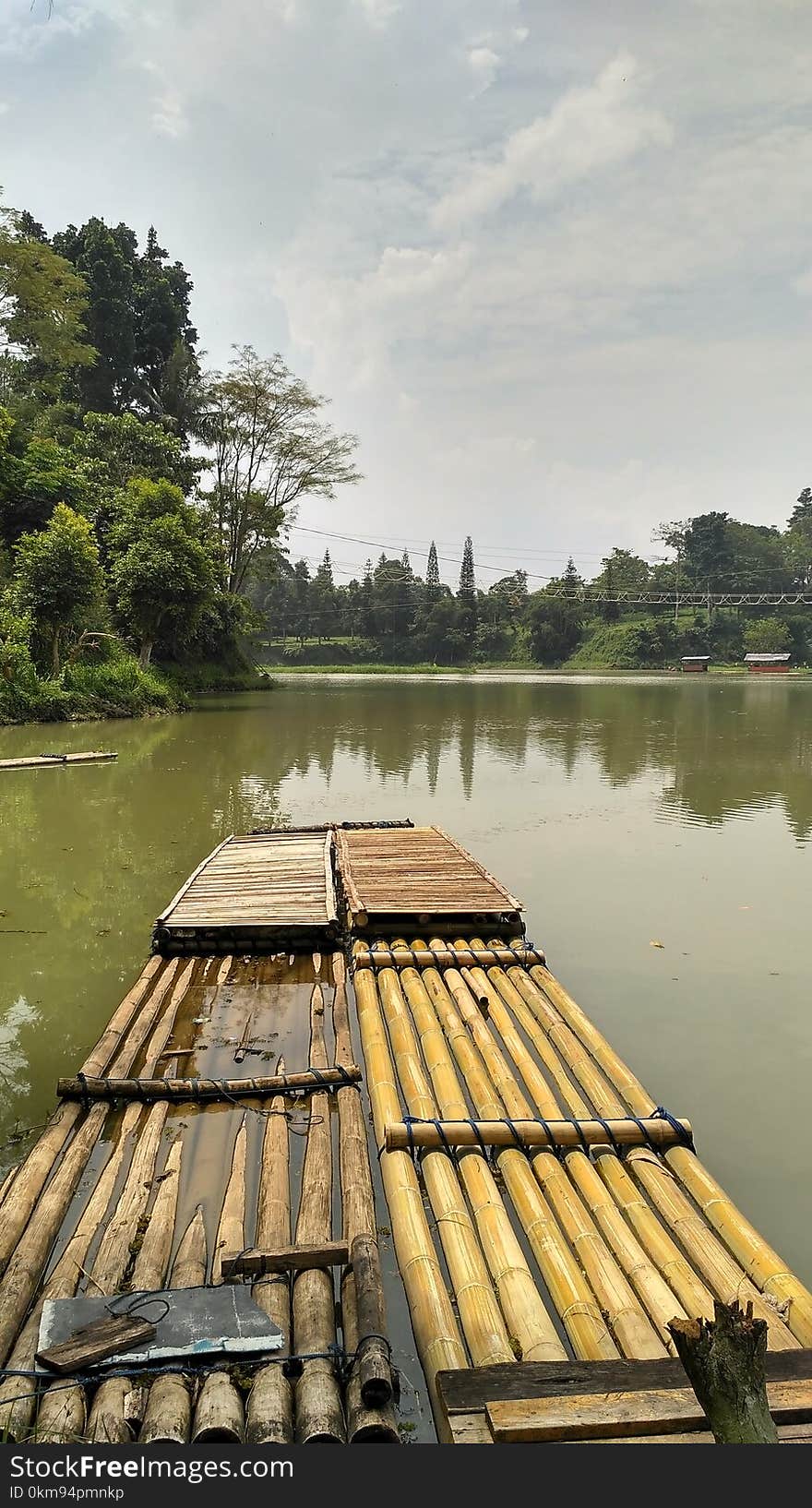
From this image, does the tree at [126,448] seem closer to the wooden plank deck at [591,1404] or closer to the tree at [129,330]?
the tree at [129,330]

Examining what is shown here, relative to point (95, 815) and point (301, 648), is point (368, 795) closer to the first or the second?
point (95, 815)

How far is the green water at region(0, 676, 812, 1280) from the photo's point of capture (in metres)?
4.66

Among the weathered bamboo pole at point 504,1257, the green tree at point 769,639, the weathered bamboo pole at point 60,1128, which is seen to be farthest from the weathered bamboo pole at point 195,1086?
the green tree at point 769,639

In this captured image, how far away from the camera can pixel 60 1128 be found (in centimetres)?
396

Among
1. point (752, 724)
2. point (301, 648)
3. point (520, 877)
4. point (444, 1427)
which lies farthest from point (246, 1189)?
point (301, 648)

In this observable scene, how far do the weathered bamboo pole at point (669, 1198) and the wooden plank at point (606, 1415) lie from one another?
31 centimetres

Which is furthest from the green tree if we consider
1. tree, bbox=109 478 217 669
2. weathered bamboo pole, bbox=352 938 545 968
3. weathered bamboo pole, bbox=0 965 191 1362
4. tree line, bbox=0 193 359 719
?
weathered bamboo pole, bbox=0 965 191 1362

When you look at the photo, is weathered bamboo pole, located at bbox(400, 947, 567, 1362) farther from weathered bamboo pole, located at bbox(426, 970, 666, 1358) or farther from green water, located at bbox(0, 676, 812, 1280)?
green water, located at bbox(0, 676, 812, 1280)

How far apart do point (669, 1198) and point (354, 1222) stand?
136 cm

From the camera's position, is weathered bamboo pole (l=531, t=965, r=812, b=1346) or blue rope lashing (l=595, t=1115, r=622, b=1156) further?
blue rope lashing (l=595, t=1115, r=622, b=1156)

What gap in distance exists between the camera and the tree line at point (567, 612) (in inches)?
3007

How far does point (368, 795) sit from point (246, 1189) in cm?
965

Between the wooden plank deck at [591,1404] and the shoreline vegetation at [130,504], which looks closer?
the wooden plank deck at [591,1404]

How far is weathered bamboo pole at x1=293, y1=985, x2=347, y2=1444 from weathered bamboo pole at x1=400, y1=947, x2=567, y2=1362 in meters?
0.62
